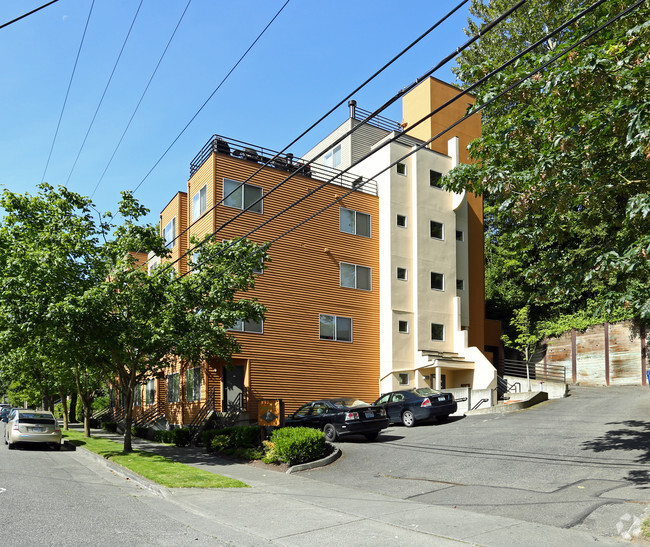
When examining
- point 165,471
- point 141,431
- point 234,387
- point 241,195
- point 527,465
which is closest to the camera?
point 527,465

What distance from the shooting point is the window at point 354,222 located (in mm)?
30219

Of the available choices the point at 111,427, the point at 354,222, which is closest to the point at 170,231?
the point at 354,222

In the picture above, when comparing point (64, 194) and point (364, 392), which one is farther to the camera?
point (364, 392)

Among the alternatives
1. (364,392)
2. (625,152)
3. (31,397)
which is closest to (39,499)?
(625,152)

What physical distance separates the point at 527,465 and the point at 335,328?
52.4 ft

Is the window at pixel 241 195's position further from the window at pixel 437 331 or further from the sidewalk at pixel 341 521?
the sidewalk at pixel 341 521

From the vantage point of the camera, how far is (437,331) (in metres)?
31.5

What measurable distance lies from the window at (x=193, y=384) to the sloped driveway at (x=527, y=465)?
8.66 meters

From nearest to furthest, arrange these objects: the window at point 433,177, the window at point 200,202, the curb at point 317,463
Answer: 1. the curb at point 317,463
2. the window at point 200,202
3. the window at point 433,177

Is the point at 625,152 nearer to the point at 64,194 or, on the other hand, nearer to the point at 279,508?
the point at 279,508

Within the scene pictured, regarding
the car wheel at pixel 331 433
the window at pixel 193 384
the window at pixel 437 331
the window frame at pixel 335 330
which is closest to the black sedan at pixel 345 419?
the car wheel at pixel 331 433

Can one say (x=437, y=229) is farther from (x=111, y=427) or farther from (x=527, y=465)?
(x=111, y=427)

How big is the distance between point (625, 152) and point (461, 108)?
85.4 ft

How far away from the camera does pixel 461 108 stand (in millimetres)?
37094
